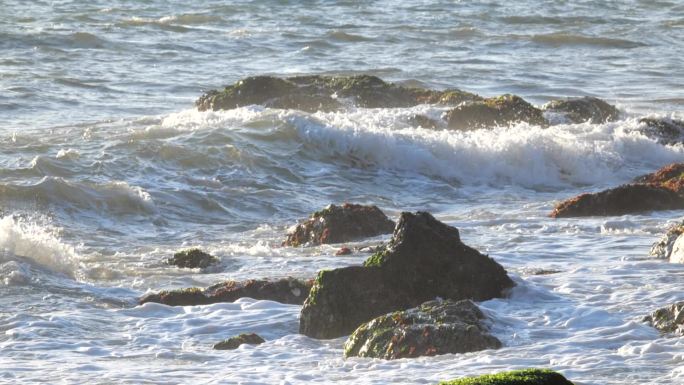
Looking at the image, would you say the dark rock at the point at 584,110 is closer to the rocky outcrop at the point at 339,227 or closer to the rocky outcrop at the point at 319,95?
the rocky outcrop at the point at 319,95

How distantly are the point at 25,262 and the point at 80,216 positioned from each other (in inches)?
95.6

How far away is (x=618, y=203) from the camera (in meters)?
11.4

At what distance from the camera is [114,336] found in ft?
25.4

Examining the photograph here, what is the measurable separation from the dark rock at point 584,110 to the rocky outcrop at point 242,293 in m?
9.70

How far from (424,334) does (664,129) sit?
1066 cm

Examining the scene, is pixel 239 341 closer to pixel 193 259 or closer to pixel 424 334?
pixel 424 334

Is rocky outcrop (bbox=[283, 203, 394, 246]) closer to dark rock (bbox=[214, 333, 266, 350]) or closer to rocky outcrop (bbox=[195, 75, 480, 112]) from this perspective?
dark rock (bbox=[214, 333, 266, 350])

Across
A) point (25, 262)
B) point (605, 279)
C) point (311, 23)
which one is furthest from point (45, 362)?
point (311, 23)

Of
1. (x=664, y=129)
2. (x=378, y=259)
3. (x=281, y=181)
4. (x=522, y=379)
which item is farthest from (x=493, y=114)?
(x=522, y=379)

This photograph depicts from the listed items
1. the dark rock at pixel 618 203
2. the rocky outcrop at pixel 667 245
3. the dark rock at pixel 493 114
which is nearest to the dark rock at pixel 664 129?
the dark rock at pixel 493 114

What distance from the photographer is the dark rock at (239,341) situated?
7316mm

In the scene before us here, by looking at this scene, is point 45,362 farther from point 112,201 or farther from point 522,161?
point 522,161

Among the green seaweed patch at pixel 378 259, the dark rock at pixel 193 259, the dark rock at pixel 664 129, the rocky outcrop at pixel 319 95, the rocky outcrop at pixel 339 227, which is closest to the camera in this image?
the green seaweed patch at pixel 378 259

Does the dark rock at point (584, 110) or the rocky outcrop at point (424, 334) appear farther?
the dark rock at point (584, 110)
